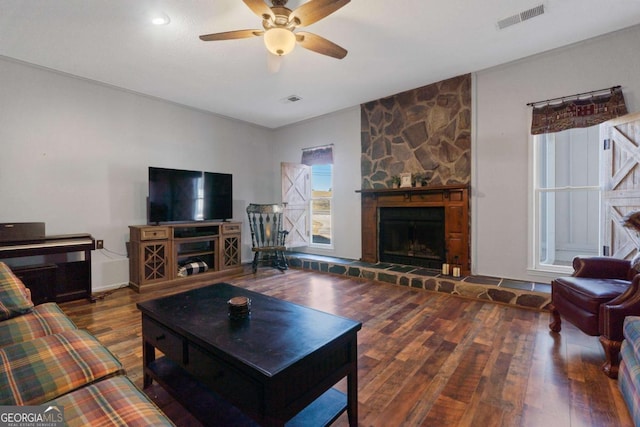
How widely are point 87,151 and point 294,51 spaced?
2.94 metres

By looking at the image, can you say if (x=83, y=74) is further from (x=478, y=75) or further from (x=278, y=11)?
(x=478, y=75)

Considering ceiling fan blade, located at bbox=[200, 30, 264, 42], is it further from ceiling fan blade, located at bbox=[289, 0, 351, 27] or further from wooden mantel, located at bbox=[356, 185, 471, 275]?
wooden mantel, located at bbox=[356, 185, 471, 275]

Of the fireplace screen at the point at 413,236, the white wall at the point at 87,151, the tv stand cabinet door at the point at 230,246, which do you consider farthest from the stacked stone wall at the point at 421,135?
the white wall at the point at 87,151

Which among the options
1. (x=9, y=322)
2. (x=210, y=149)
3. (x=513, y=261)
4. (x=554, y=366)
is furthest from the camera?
(x=210, y=149)

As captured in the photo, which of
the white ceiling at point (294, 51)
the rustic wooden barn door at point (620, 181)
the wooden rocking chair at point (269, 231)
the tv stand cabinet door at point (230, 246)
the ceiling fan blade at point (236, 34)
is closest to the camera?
the ceiling fan blade at point (236, 34)

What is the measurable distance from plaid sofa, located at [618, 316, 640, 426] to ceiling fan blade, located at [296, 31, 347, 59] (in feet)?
8.59

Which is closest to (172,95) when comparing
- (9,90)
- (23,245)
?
(9,90)

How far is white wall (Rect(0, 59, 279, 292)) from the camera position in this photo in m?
3.20

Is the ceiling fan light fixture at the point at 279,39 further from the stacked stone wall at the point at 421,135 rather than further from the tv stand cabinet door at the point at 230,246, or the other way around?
the tv stand cabinet door at the point at 230,246

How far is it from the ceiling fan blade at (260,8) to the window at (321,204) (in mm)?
3482

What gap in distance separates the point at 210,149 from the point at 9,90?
2396 mm

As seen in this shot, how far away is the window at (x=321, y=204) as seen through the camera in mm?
5543

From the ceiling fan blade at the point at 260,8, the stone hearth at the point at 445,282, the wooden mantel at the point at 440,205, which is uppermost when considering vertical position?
the ceiling fan blade at the point at 260,8

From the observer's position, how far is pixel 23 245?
2.92 m
